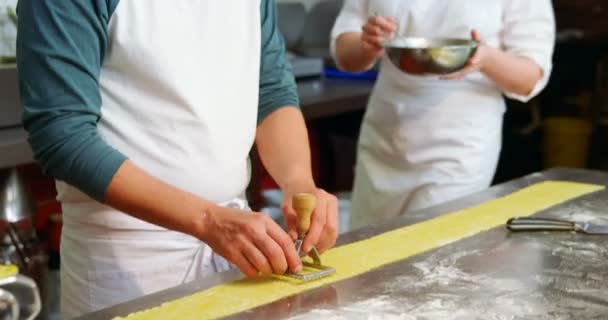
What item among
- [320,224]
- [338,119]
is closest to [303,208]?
[320,224]

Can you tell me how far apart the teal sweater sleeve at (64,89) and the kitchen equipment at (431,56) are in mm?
755

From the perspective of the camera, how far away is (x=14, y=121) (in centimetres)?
208

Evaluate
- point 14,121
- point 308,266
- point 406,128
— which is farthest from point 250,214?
point 14,121

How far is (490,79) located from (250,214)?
999 millimetres

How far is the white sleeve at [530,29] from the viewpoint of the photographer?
6.40ft

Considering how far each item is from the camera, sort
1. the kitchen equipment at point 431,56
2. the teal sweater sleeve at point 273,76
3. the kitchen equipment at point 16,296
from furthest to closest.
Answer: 1. the kitchen equipment at point 431,56
2. the teal sweater sleeve at point 273,76
3. the kitchen equipment at point 16,296

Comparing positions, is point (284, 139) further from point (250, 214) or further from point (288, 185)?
point (250, 214)

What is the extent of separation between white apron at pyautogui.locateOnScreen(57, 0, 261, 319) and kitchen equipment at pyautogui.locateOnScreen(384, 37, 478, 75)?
0.47 metres

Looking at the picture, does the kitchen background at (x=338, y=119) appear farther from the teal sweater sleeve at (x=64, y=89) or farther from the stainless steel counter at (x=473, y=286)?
the stainless steel counter at (x=473, y=286)

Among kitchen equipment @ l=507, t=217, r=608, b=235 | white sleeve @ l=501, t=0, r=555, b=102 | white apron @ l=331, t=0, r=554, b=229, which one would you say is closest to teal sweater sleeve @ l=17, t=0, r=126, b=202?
kitchen equipment @ l=507, t=217, r=608, b=235

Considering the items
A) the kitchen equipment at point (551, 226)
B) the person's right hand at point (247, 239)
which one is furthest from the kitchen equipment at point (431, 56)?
the person's right hand at point (247, 239)

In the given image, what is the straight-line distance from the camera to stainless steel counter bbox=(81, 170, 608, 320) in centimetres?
109

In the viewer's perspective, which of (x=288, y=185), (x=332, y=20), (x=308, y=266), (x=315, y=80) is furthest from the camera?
(x=332, y=20)

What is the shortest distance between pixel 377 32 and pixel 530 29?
0.36 metres
